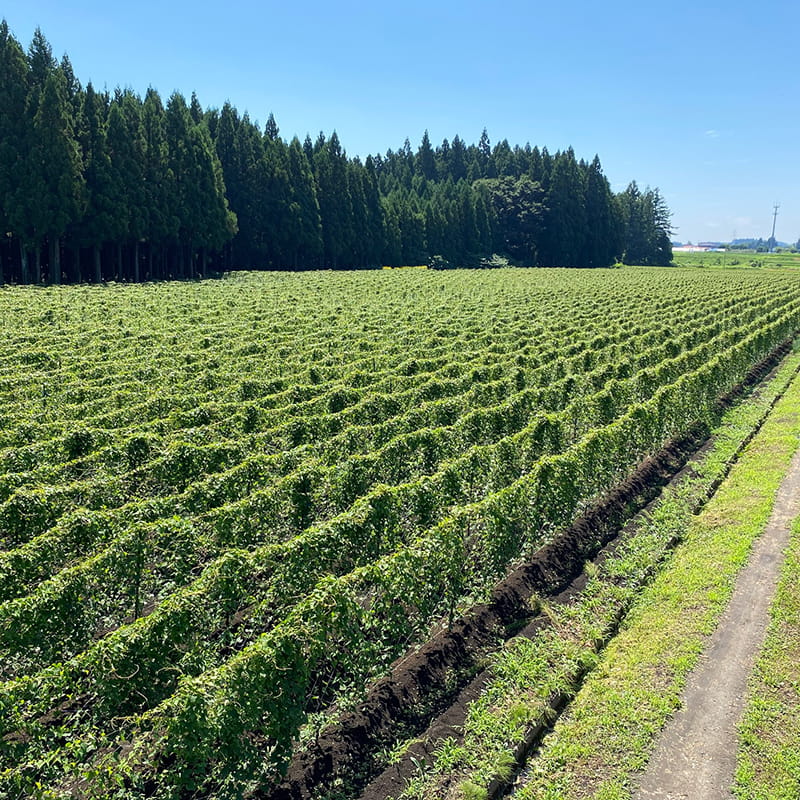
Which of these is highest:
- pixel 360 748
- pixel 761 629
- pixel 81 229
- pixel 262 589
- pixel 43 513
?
pixel 81 229

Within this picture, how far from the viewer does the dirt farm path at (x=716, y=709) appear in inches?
246

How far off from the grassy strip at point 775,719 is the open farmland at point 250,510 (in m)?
3.65

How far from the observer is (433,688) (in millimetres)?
7812

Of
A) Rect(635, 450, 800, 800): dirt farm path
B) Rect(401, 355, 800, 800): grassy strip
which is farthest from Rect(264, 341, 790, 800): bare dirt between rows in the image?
Rect(635, 450, 800, 800): dirt farm path

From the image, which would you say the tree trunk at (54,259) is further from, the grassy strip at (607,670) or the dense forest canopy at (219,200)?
the grassy strip at (607,670)

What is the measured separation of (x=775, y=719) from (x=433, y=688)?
4.05 metres

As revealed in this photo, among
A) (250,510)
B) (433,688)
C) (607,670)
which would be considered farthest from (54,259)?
(607,670)

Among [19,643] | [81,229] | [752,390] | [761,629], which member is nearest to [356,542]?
[19,643]

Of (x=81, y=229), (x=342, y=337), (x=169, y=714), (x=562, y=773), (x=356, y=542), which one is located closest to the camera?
(x=169, y=714)

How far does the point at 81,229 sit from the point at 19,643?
164 feet

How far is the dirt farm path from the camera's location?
6246 millimetres

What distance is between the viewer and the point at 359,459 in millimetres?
11234

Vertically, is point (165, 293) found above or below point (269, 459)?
above

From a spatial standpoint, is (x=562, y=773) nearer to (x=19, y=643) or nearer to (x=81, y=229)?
(x=19, y=643)
